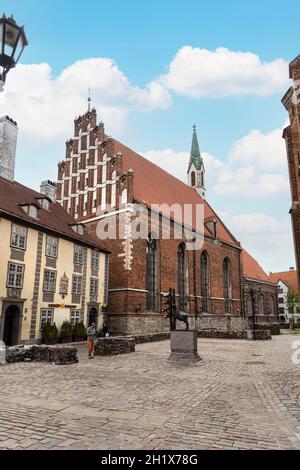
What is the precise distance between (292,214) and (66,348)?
32.1ft

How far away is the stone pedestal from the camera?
509 inches

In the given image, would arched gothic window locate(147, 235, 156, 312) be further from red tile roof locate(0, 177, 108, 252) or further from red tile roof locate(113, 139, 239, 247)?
red tile roof locate(0, 177, 108, 252)

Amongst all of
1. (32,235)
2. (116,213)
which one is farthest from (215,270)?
(32,235)

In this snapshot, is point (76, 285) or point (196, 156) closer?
point (76, 285)

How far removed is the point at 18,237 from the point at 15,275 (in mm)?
2363

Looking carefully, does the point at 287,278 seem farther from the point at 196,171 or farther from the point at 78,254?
the point at 78,254

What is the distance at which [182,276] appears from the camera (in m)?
34.9

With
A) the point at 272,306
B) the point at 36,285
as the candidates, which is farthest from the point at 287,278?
the point at 36,285

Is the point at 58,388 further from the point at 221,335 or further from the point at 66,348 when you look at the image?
the point at 221,335

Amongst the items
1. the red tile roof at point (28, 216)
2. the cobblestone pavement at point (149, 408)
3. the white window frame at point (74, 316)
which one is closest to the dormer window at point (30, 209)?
the red tile roof at point (28, 216)

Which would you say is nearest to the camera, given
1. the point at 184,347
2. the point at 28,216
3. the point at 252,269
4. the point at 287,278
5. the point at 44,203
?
the point at 184,347

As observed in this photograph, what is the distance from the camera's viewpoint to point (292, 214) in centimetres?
1118

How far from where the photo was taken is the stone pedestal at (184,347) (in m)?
12.9

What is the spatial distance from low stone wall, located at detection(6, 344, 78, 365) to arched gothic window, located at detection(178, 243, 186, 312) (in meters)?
21.1
